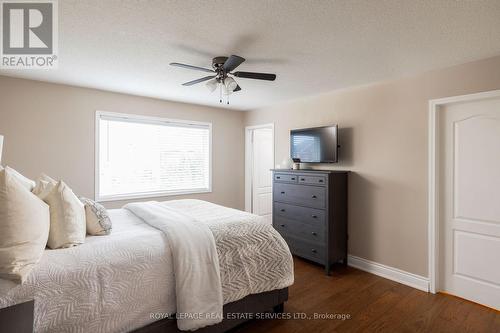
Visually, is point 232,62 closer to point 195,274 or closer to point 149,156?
point 195,274

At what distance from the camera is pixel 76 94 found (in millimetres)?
3453

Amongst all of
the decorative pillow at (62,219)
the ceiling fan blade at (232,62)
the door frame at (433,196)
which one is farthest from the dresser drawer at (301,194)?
the decorative pillow at (62,219)

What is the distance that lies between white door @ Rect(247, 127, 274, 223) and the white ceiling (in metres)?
2.15

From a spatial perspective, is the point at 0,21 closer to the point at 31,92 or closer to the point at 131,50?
the point at 131,50

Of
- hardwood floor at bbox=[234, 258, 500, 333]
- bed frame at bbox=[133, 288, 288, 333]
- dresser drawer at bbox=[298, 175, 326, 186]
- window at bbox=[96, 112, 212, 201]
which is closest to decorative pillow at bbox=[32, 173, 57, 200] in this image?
bed frame at bbox=[133, 288, 288, 333]

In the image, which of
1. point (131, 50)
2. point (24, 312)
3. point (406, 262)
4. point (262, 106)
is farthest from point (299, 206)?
point (24, 312)

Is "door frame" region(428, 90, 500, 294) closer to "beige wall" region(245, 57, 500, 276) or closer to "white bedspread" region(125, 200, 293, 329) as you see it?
"beige wall" region(245, 57, 500, 276)

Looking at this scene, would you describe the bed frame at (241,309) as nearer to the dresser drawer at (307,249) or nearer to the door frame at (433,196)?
the dresser drawer at (307,249)

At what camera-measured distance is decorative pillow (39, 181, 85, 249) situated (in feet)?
5.29

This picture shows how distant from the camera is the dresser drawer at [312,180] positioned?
3.21 meters

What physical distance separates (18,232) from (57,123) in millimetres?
2589

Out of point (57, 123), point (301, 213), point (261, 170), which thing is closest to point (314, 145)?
point (301, 213)

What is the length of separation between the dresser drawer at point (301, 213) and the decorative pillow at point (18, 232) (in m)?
2.74

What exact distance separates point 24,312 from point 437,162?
3524mm
